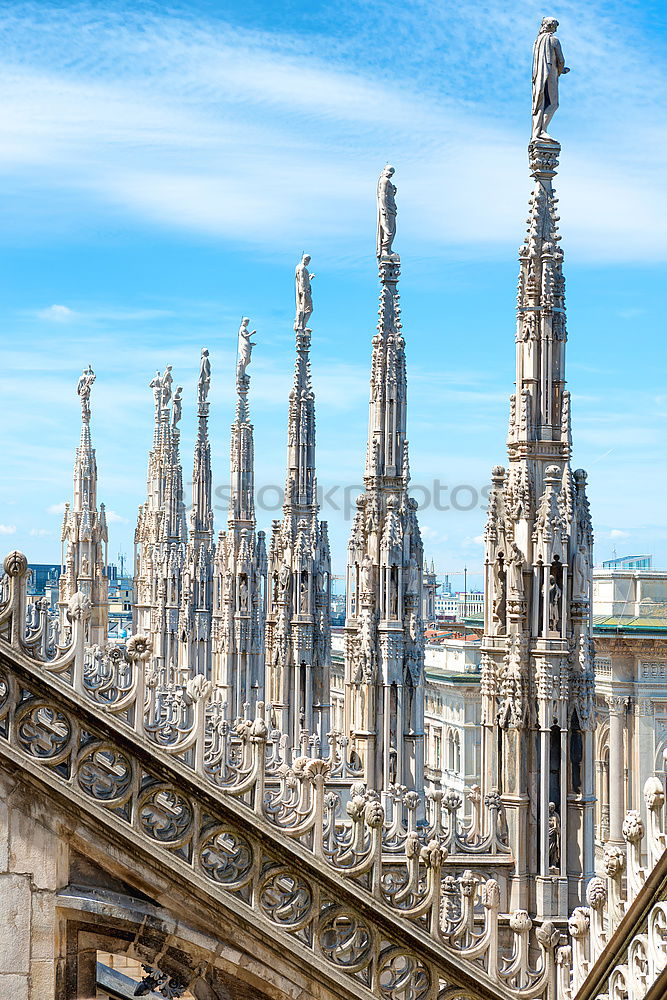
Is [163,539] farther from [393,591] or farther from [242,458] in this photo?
[393,591]

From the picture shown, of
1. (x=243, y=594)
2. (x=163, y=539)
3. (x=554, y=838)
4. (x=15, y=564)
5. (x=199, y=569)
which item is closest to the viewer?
(x=15, y=564)

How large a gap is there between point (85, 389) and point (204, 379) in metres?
11.9

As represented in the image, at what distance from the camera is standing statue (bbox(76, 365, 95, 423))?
52.8 m

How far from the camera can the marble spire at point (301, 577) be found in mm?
26156

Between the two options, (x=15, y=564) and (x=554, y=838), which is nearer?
(x=15, y=564)

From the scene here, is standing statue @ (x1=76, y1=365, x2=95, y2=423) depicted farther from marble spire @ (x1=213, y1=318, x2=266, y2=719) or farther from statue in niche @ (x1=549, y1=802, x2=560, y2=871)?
statue in niche @ (x1=549, y1=802, x2=560, y2=871)

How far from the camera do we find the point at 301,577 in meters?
26.2

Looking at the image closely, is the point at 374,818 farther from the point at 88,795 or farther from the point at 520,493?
the point at 520,493

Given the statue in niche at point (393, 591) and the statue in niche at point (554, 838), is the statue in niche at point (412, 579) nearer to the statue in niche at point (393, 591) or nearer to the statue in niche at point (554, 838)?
the statue in niche at point (393, 591)

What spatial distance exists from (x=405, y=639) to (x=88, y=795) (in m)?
11.8

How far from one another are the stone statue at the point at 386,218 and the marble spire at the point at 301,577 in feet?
20.6

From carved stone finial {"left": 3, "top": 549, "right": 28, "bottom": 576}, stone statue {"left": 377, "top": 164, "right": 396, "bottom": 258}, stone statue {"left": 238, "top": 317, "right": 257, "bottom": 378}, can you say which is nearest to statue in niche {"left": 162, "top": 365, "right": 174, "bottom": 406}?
stone statue {"left": 238, "top": 317, "right": 257, "bottom": 378}

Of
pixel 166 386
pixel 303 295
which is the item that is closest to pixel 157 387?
pixel 166 386

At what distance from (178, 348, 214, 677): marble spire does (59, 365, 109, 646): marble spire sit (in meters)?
9.52
